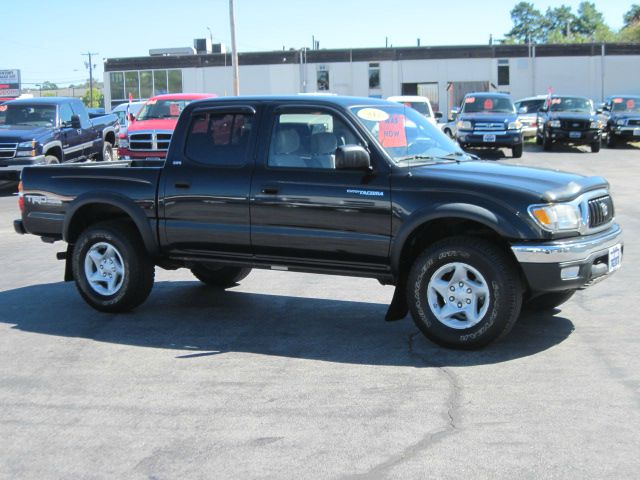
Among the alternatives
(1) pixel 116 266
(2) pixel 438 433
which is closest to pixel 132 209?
(1) pixel 116 266

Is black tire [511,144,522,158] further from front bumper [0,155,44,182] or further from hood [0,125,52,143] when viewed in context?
front bumper [0,155,44,182]

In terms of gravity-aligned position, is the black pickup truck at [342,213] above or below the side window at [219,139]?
below

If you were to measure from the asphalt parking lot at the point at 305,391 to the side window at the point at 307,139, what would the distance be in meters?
1.37

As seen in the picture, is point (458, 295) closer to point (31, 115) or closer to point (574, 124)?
point (31, 115)

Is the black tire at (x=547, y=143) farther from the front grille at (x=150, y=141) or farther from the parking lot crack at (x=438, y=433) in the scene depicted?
the parking lot crack at (x=438, y=433)

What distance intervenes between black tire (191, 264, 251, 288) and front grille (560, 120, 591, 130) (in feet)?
68.5

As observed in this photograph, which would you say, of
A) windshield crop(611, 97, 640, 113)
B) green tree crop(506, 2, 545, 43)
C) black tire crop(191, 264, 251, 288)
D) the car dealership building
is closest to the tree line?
green tree crop(506, 2, 545, 43)

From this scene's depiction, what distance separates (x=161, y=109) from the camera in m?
20.9

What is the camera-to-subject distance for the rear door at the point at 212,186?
710cm

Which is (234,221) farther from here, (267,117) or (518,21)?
(518,21)

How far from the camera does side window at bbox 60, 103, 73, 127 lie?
20.3m

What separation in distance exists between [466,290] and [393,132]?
57.4 inches

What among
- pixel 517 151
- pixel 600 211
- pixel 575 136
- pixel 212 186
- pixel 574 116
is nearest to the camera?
pixel 600 211

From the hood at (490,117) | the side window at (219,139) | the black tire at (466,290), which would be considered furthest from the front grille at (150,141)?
the black tire at (466,290)
